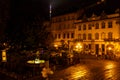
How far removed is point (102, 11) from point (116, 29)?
632 cm

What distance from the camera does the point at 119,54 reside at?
4528 centimetres

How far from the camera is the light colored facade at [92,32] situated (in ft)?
160

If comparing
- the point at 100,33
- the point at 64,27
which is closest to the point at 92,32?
the point at 100,33

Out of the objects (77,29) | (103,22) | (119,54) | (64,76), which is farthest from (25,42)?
(77,29)

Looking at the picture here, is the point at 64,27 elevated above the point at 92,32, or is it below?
above

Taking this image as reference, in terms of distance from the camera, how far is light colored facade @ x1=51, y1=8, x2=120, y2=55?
48.8 m

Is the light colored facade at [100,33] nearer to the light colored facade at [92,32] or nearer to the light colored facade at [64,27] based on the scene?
the light colored facade at [92,32]

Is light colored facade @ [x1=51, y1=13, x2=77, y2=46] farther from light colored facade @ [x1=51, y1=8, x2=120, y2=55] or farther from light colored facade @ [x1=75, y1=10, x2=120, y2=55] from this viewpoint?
light colored facade @ [x1=75, y1=10, x2=120, y2=55]

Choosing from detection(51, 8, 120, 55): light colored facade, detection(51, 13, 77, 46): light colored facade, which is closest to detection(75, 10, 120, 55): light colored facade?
detection(51, 8, 120, 55): light colored facade

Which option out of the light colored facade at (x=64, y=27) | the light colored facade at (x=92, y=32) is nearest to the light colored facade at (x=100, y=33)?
the light colored facade at (x=92, y=32)

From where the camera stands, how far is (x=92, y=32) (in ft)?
180

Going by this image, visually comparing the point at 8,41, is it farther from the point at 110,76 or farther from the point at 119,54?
the point at 119,54

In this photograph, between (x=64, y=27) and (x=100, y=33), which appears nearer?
(x=100, y=33)

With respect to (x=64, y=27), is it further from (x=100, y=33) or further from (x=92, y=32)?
(x=100, y=33)
